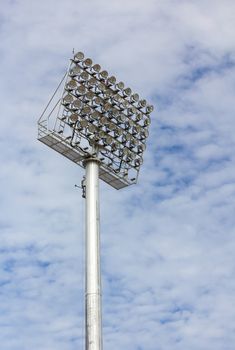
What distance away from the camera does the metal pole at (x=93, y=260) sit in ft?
127

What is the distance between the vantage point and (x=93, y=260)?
1591 inches

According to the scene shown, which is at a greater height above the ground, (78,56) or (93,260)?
(78,56)

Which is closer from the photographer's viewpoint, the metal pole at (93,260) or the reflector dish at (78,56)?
the metal pole at (93,260)

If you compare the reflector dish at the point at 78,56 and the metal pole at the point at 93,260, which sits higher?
the reflector dish at the point at 78,56

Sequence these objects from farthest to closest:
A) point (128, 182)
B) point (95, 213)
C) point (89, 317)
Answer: point (128, 182) < point (95, 213) < point (89, 317)

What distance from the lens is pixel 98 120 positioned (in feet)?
143

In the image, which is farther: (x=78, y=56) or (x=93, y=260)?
(x=78, y=56)

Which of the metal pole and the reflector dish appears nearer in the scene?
the metal pole

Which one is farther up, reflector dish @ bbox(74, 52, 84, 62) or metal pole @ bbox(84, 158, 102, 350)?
reflector dish @ bbox(74, 52, 84, 62)

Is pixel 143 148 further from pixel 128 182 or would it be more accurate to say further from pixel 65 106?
pixel 65 106

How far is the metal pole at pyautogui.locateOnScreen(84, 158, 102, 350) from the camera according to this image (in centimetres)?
3862

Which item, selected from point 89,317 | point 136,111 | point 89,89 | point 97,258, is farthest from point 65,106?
point 89,317

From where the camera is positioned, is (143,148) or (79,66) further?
(143,148)

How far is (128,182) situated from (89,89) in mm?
6188
